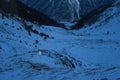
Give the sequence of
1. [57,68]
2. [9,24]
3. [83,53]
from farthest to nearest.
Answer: [9,24]
[83,53]
[57,68]

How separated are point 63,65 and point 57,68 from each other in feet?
4.92

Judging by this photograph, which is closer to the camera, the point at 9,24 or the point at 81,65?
the point at 81,65

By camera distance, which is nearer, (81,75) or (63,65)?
(81,75)

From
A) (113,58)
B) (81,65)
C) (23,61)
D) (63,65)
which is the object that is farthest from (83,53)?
(23,61)

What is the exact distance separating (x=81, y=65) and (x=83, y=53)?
681 centimetres

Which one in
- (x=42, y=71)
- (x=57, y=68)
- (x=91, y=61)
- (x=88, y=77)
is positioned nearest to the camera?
(x=88, y=77)

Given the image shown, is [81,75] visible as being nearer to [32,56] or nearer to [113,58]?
[32,56]

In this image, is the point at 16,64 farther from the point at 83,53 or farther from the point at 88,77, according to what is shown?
the point at 83,53

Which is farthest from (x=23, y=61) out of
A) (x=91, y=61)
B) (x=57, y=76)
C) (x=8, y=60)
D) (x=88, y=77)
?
(x=91, y=61)

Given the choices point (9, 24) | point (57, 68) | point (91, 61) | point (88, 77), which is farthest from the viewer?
point (9, 24)

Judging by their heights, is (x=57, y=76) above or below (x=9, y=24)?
below

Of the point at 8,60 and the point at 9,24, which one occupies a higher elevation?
the point at 9,24

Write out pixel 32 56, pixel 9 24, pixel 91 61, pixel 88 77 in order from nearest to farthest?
1. pixel 88 77
2. pixel 32 56
3. pixel 91 61
4. pixel 9 24

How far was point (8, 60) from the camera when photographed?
76.9 feet
